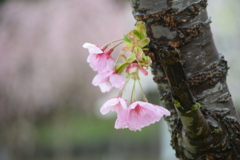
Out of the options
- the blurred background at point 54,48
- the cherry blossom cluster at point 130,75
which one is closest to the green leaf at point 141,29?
the cherry blossom cluster at point 130,75

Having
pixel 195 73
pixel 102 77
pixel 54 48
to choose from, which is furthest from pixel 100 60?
pixel 54 48

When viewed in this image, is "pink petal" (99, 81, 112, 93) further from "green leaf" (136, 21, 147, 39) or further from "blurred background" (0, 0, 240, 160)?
"blurred background" (0, 0, 240, 160)

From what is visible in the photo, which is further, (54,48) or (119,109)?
(54,48)

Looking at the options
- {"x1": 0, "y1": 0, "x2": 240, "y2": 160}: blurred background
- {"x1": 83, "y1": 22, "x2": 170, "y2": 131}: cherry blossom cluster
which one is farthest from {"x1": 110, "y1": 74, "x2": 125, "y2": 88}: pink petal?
{"x1": 0, "y1": 0, "x2": 240, "y2": 160}: blurred background

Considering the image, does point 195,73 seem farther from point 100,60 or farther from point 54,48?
point 54,48

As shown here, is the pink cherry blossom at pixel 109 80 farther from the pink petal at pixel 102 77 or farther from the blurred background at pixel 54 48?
the blurred background at pixel 54 48

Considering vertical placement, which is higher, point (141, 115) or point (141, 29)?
point (141, 29)

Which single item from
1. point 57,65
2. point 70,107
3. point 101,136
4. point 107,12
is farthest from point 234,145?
point 101,136
